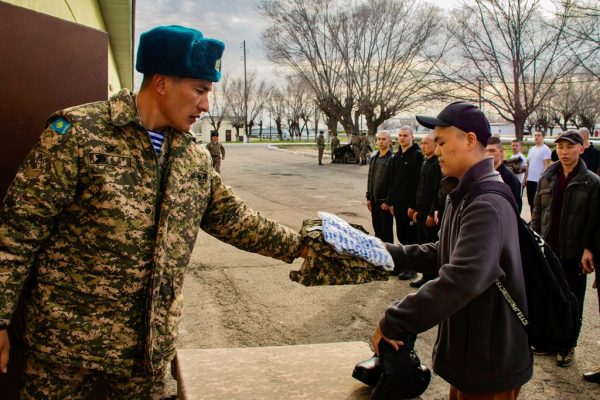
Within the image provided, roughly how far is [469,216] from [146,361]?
4.44 feet

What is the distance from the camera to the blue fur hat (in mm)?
1957

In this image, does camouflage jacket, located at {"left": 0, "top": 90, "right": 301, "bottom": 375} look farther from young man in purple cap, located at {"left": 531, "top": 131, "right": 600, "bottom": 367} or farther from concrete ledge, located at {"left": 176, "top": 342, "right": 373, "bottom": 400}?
young man in purple cap, located at {"left": 531, "top": 131, "right": 600, "bottom": 367}

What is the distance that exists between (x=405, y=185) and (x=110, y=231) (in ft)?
17.8

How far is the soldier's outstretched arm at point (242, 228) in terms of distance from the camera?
235cm

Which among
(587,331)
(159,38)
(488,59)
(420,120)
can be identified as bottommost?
(587,331)

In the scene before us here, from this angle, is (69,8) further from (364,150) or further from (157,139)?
(364,150)

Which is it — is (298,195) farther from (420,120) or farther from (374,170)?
(420,120)

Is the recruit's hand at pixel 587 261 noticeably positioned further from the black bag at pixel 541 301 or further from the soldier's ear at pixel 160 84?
the soldier's ear at pixel 160 84

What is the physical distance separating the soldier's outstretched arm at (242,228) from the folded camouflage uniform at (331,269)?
0.10 metres

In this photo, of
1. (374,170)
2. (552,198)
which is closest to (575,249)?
(552,198)

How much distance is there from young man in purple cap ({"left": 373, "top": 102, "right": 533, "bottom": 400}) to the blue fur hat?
1.06m

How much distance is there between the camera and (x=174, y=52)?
1.96 meters

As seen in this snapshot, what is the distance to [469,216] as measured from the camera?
205 centimetres

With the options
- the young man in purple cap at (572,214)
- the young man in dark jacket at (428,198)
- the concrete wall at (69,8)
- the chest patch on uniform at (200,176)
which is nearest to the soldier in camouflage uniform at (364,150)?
the concrete wall at (69,8)
